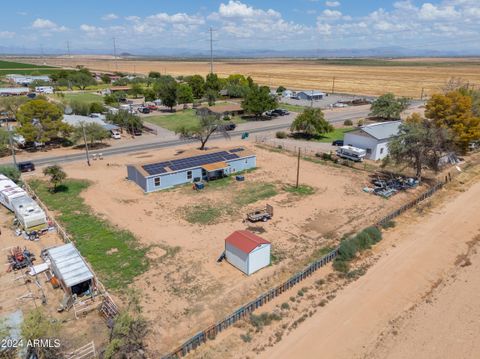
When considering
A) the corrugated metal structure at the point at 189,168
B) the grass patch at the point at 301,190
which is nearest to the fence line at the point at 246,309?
the grass patch at the point at 301,190

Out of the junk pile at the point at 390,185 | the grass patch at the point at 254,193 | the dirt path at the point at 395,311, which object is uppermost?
the junk pile at the point at 390,185

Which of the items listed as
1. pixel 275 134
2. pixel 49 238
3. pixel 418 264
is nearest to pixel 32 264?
pixel 49 238

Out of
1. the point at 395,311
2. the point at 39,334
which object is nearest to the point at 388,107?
the point at 395,311

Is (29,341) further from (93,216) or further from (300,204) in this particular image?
(300,204)

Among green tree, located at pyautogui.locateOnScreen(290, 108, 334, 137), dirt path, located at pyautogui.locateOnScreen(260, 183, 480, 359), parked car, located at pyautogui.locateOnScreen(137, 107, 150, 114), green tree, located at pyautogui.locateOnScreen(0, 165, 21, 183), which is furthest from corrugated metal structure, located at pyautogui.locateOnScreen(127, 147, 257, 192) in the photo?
parked car, located at pyautogui.locateOnScreen(137, 107, 150, 114)

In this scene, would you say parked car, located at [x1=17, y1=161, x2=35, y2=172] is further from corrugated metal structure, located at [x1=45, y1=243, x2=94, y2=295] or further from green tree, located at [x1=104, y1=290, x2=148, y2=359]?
green tree, located at [x1=104, y1=290, x2=148, y2=359]

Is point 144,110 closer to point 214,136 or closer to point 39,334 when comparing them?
point 214,136

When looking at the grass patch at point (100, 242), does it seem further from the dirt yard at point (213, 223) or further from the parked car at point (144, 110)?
the parked car at point (144, 110)
